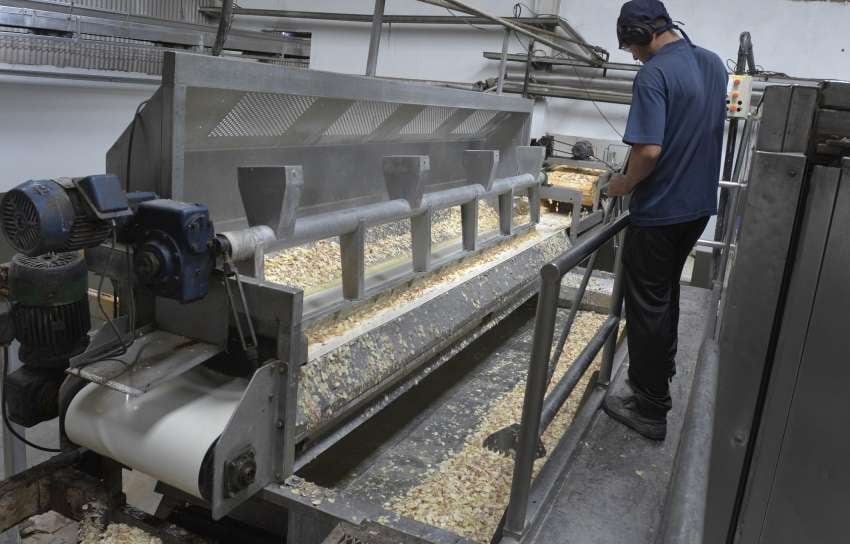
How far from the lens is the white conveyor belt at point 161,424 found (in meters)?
1.31

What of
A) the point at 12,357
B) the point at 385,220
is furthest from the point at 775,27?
the point at 12,357

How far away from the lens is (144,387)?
1228 mm

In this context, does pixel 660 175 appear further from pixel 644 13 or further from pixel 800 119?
pixel 800 119

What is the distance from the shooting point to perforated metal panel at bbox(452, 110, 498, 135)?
125 inches

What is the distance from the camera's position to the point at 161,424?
1348 mm

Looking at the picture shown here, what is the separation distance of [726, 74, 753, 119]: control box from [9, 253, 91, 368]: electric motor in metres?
3.52

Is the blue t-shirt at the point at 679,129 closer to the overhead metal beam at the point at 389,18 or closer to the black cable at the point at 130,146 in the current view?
the black cable at the point at 130,146

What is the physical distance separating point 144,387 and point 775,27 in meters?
6.41

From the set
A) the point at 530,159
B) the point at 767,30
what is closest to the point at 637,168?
the point at 530,159

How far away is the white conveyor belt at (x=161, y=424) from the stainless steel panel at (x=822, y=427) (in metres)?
1.18

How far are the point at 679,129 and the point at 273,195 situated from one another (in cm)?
112

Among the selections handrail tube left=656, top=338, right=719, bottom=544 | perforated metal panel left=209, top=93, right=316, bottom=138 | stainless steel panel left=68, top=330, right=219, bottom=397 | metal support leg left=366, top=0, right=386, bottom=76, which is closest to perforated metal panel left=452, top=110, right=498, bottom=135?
metal support leg left=366, top=0, right=386, bottom=76

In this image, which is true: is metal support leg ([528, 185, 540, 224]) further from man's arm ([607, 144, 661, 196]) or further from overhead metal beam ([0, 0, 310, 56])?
overhead metal beam ([0, 0, 310, 56])

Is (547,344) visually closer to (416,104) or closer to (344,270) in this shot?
(344,270)
